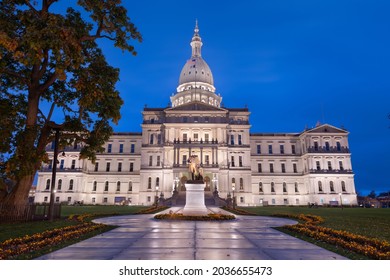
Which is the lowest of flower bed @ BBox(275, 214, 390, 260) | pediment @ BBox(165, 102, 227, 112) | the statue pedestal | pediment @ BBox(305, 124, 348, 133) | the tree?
flower bed @ BBox(275, 214, 390, 260)

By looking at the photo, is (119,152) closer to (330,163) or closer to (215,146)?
(215,146)

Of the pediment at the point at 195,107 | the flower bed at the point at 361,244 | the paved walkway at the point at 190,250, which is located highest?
the pediment at the point at 195,107

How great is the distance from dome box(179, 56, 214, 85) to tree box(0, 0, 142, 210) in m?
66.6

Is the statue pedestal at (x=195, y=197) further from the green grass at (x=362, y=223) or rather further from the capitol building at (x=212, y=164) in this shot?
the capitol building at (x=212, y=164)

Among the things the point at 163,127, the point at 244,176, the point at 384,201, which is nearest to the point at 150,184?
the point at 163,127

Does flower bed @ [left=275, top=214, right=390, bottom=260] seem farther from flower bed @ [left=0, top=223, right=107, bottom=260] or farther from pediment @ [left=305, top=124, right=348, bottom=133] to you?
pediment @ [left=305, top=124, right=348, bottom=133]

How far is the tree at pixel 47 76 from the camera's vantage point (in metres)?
12.7

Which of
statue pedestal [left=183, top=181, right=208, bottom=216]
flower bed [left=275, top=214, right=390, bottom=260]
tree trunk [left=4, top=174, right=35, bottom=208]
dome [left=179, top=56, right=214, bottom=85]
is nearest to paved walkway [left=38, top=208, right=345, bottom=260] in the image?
flower bed [left=275, top=214, right=390, bottom=260]

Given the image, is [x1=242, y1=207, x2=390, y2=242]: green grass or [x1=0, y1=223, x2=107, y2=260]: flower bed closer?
[x1=0, y1=223, x2=107, y2=260]: flower bed

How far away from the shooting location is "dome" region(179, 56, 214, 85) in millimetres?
83500

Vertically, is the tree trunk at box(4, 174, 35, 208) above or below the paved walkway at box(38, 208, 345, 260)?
above

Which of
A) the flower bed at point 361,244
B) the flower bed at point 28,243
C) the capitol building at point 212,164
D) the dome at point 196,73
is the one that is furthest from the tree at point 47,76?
the dome at point 196,73

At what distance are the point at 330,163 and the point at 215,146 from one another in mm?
31400

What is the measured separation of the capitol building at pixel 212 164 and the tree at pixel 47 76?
124ft
